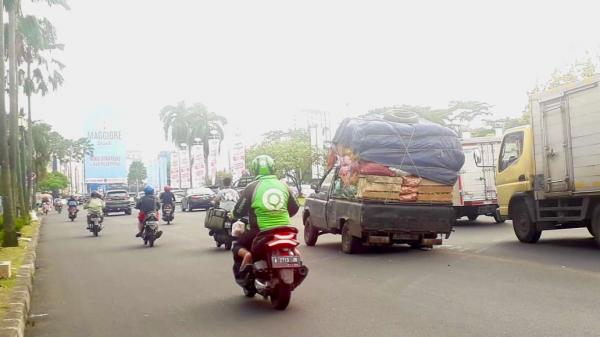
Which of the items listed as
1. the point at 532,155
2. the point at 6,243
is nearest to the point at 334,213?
the point at 532,155

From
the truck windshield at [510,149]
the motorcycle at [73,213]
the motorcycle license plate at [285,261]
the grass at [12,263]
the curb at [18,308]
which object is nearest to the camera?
the curb at [18,308]

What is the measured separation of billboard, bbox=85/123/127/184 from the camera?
196 ft

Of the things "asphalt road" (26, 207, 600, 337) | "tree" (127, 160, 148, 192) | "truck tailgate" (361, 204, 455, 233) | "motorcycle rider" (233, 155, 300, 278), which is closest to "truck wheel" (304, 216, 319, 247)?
"asphalt road" (26, 207, 600, 337)

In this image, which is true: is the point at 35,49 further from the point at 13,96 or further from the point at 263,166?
the point at 263,166

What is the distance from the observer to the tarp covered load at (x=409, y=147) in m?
11.6

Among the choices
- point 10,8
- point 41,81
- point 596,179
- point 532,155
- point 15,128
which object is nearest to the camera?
point 596,179

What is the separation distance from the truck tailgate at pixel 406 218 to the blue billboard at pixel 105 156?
52.3m

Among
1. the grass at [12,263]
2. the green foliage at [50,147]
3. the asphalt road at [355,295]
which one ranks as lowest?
the asphalt road at [355,295]

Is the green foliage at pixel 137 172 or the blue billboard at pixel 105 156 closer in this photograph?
the blue billboard at pixel 105 156

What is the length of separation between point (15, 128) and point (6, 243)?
6.38 meters

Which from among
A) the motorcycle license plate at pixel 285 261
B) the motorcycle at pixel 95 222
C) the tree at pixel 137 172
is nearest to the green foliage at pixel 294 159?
the motorcycle at pixel 95 222

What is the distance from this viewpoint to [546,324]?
5.72 meters

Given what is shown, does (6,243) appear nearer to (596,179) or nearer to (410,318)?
(410,318)

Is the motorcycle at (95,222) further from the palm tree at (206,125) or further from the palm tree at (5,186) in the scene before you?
the palm tree at (206,125)
